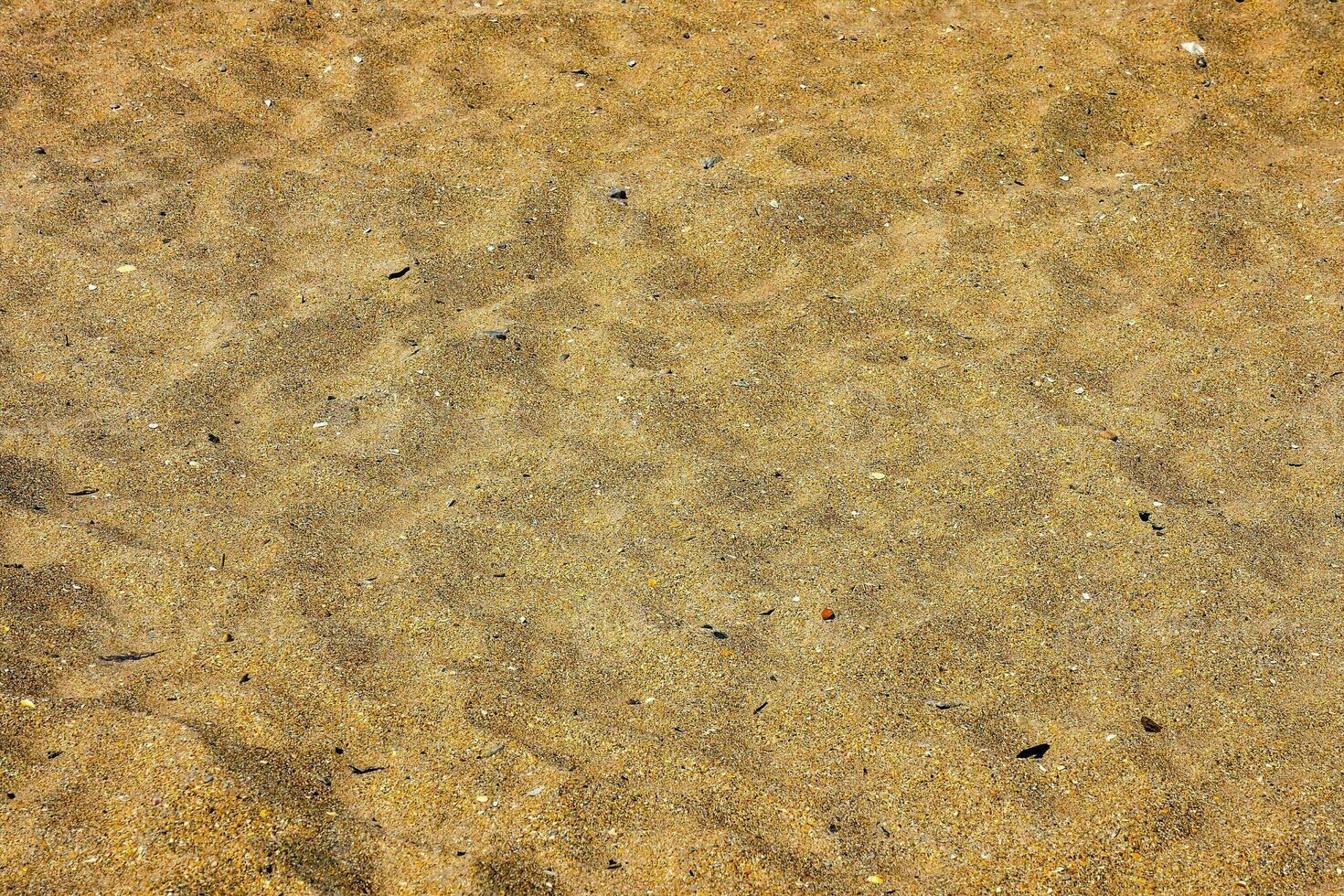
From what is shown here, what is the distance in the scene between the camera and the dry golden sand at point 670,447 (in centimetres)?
227

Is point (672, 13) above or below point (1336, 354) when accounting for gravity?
above

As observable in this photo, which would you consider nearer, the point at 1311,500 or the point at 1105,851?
the point at 1105,851

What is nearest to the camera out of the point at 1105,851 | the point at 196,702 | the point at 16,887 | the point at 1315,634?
the point at 16,887

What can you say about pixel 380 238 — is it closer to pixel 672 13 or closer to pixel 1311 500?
pixel 672 13

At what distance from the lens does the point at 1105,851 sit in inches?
87.0

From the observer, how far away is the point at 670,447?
3135 millimetres

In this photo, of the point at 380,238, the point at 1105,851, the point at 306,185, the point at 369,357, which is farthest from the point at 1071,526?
the point at 306,185

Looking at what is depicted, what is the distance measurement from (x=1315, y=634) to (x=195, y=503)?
2.62m

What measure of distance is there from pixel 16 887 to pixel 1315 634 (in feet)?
8.62

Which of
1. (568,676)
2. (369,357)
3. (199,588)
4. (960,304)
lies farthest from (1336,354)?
(199,588)

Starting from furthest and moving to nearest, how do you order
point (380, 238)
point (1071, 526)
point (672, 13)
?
point (672, 13) → point (380, 238) → point (1071, 526)

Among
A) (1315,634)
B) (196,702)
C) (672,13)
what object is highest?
(672,13)

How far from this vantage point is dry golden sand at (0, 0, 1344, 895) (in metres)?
2.27

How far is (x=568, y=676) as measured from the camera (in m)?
2.56
